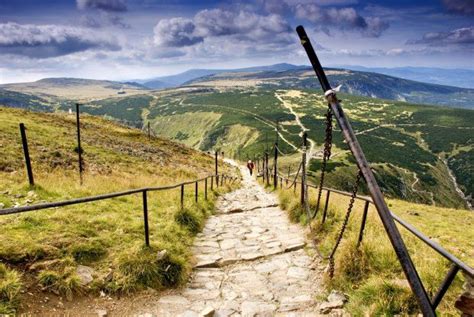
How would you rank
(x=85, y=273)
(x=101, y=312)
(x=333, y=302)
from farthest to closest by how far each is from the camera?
(x=85, y=273) < (x=333, y=302) < (x=101, y=312)

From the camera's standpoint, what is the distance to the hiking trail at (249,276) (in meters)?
6.02

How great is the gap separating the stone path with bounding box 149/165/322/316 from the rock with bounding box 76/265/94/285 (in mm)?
1296

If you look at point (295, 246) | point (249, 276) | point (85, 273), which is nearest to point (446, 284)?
point (249, 276)

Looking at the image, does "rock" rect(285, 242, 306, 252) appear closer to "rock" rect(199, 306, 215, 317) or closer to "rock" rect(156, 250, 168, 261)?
"rock" rect(156, 250, 168, 261)

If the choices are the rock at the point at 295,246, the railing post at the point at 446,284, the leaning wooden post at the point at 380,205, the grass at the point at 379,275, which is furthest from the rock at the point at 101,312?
the rock at the point at 295,246

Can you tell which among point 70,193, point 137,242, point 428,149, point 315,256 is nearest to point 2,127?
point 70,193

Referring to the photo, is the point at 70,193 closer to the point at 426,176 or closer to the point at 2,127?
the point at 2,127

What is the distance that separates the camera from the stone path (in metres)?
6.02

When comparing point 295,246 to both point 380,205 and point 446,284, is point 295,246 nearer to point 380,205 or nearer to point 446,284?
point 446,284

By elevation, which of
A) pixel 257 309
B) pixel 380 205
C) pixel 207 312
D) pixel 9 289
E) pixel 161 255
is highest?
pixel 380 205

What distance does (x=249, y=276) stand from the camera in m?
7.48

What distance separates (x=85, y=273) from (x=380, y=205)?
17.4 feet

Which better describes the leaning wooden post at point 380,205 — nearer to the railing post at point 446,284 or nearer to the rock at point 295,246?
the railing post at point 446,284

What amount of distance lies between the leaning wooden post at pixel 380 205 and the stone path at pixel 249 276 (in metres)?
2.64
